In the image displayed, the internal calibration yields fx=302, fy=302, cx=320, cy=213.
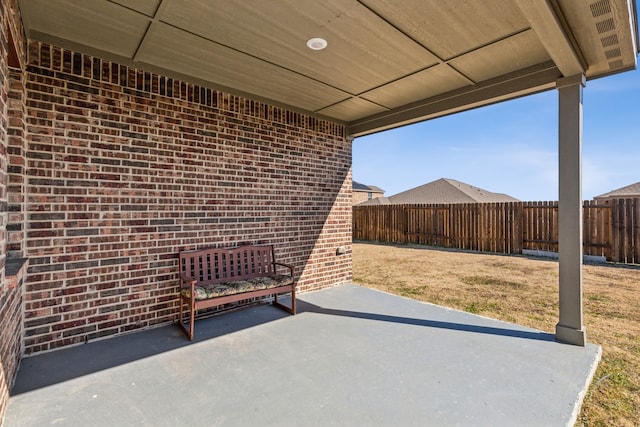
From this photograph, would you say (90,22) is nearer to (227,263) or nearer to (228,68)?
(228,68)

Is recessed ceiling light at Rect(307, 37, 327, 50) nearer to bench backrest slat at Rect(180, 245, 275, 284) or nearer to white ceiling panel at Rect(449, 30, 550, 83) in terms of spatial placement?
white ceiling panel at Rect(449, 30, 550, 83)

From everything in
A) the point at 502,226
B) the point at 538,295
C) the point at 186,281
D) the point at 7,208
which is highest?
the point at 7,208

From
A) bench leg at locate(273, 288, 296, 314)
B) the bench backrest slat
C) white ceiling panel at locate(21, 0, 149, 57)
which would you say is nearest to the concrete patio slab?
bench leg at locate(273, 288, 296, 314)

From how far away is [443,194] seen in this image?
21.0 metres

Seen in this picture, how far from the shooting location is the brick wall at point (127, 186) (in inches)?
Result: 111

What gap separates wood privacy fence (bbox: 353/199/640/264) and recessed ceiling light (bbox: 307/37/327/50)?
9256 mm

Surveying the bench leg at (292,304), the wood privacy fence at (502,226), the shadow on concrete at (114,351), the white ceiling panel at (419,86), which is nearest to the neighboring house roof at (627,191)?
the wood privacy fence at (502,226)

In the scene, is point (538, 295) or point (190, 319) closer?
point (190, 319)

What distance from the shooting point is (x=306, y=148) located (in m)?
4.99

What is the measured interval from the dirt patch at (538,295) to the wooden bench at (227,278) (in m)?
2.35

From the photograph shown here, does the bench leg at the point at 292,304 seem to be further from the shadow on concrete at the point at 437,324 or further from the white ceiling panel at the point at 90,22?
the white ceiling panel at the point at 90,22

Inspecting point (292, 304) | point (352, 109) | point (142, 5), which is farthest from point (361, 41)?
point (292, 304)

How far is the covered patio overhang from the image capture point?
7.68 feet

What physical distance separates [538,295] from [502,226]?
5.60 metres
